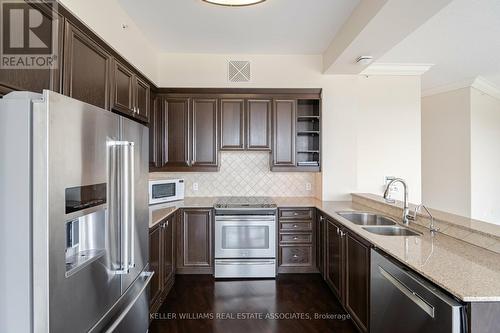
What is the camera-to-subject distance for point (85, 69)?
1.96 m

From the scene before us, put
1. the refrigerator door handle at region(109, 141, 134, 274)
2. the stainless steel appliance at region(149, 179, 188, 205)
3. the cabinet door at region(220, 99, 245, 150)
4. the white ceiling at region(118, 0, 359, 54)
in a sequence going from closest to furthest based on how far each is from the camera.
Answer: the refrigerator door handle at region(109, 141, 134, 274) < the white ceiling at region(118, 0, 359, 54) < the stainless steel appliance at region(149, 179, 188, 205) < the cabinet door at region(220, 99, 245, 150)

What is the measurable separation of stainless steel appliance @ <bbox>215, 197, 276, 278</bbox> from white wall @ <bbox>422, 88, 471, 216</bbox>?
356cm

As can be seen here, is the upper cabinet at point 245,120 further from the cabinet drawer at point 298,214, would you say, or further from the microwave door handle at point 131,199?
the microwave door handle at point 131,199

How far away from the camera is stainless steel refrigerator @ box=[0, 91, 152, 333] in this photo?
39.9 inches

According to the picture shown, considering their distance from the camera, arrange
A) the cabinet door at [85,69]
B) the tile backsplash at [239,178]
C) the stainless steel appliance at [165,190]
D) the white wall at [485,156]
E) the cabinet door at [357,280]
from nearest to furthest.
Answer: the cabinet door at [85,69] → the cabinet door at [357,280] → the stainless steel appliance at [165,190] → the tile backsplash at [239,178] → the white wall at [485,156]

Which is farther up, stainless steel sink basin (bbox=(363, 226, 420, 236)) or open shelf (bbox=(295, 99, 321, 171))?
open shelf (bbox=(295, 99, 321, 171))

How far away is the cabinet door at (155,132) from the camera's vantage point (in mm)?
3600

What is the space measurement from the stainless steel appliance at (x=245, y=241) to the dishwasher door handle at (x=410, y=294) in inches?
69.0

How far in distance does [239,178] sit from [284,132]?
96cm

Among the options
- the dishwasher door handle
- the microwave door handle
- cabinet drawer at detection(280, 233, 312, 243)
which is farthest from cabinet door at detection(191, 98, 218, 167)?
the dishwasher door handle

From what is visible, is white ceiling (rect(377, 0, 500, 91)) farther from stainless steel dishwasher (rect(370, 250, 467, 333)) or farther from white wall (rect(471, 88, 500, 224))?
stainless steel dishwasher (rect(370, 250, 467, 333))

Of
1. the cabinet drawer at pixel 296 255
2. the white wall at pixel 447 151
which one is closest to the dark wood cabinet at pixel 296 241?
the cabinet drawer at pixel 296 255

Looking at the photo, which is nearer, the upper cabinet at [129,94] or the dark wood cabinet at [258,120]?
the upper cabinet at [129,94]

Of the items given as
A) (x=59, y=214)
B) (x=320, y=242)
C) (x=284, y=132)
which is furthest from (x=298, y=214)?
(x=59, y=214)
